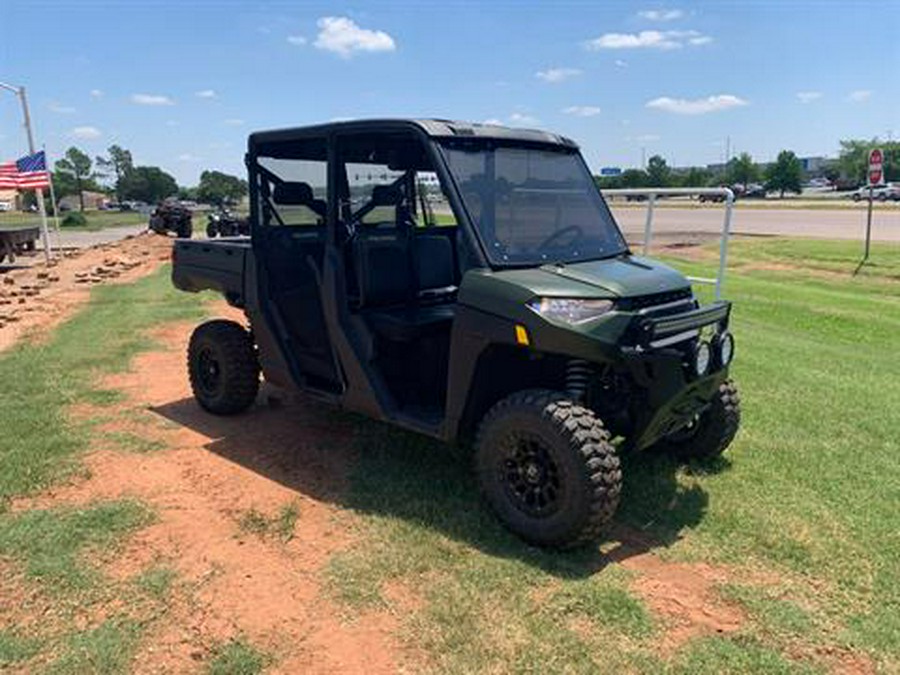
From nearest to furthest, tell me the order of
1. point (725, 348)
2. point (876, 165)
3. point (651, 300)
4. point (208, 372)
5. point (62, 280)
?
point (651, 300), point (725, 348), point (208, 372), point (62, 280), point (876, 165)

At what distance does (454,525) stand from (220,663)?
4.72 ft

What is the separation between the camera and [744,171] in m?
93.1

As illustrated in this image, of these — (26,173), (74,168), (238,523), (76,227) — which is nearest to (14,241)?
(26,173)

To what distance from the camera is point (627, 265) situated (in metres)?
4.36

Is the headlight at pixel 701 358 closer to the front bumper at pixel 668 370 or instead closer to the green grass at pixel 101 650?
the front bumper at pixel 668 370

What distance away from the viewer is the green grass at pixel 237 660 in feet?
9.52

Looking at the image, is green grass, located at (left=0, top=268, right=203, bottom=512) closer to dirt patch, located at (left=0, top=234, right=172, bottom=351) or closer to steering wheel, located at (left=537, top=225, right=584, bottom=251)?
dirt patch, located at (left=0, top=234, right=172, bottom=351)

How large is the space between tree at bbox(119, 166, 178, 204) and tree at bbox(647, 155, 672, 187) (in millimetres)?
66472

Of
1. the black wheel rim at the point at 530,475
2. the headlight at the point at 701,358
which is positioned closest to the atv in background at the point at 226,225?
the black wheel rim at the point at 530,475

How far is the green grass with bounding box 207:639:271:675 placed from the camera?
2.90m

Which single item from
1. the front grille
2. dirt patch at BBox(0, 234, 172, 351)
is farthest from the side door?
dirt patch at BBox(0, 234, 172, 351)

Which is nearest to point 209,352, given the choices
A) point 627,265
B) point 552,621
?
point 627,265

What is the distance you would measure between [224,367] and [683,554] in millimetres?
3515

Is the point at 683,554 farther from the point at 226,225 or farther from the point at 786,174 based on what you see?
the point at 786,174
